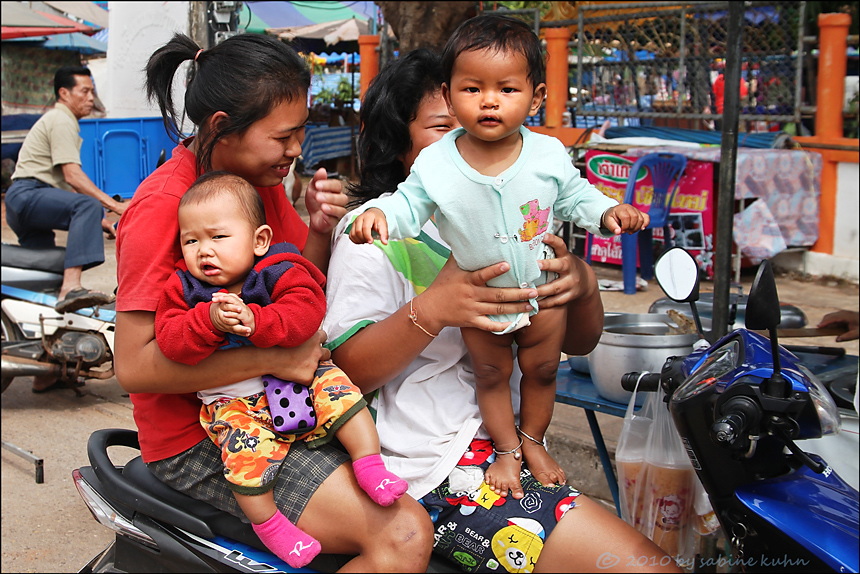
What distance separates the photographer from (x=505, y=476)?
1.70 meters

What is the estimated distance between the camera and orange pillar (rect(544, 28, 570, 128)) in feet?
28.5

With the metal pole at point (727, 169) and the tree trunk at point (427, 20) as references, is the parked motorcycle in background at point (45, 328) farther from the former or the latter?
the tree trunk at point (427, 20)

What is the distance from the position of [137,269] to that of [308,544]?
2.24 feet

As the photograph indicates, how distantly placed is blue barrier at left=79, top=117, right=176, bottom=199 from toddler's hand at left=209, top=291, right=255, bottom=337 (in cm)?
927

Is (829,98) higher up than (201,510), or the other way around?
(829,98)

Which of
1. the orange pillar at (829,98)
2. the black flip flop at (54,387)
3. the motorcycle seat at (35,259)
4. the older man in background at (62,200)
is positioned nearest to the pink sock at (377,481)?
the older man in background at (62,200)

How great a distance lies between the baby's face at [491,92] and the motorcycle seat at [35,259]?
151 inches

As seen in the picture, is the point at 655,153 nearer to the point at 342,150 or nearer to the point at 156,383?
the point at 156,383

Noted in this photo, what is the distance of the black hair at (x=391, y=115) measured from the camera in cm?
206

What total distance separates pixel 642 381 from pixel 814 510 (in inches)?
24.2

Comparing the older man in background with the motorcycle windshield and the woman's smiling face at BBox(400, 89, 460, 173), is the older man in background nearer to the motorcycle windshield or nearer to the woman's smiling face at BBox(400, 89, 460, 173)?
the woman's smiling face at BBox(400, 89, 460, 173)

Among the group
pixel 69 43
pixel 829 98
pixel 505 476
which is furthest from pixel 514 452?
pixel 69 43

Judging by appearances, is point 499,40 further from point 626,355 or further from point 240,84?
point 626,355

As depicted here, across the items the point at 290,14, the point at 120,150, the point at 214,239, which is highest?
the point at 290,14
